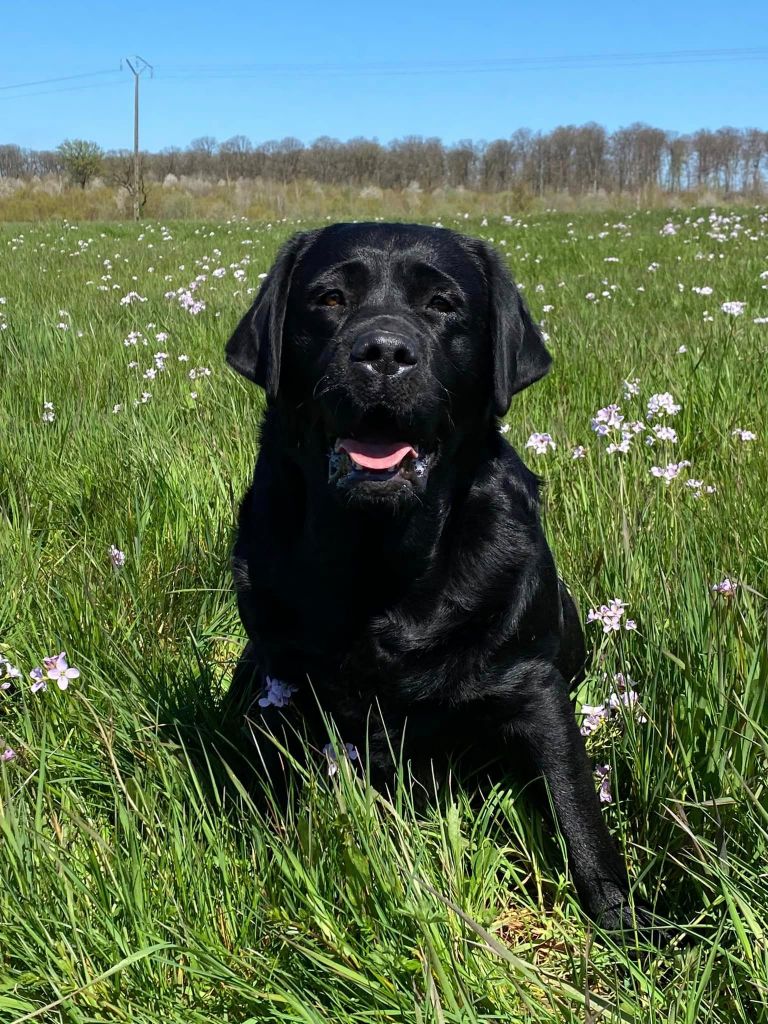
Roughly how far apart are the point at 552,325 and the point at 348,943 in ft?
16.1

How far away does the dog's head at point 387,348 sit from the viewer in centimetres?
200

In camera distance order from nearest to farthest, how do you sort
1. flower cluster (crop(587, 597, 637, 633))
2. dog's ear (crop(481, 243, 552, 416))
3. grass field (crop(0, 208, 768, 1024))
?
grass field (crop(0, 208, 768, 1024)), flower cluster (crop(587, 597, 637, 633)), dog's ear (crop(481, 243, 552, 416))

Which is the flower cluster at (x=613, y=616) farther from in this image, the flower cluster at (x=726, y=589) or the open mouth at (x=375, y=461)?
the open mouth at (x=375, y=461)

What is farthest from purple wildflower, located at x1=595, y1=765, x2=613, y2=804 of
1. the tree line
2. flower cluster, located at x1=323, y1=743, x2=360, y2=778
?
the tree line

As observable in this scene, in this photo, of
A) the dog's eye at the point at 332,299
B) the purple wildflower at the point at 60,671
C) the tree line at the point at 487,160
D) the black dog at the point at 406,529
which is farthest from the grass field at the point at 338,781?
the tree line at the point at 487,160

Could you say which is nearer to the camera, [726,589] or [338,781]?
[338,781]

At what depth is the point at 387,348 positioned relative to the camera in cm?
197

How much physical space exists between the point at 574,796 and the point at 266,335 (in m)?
1.36

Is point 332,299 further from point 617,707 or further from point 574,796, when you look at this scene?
point 574,796

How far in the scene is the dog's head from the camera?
2.00m

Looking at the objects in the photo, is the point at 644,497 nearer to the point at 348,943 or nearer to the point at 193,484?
the point at 193,484

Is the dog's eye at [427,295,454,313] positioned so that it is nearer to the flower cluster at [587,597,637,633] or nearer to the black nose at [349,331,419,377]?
the black nose at [349,331,419,377]

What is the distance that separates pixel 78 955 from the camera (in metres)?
1.54

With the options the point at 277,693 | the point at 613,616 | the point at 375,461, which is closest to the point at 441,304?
the point at 375,461
